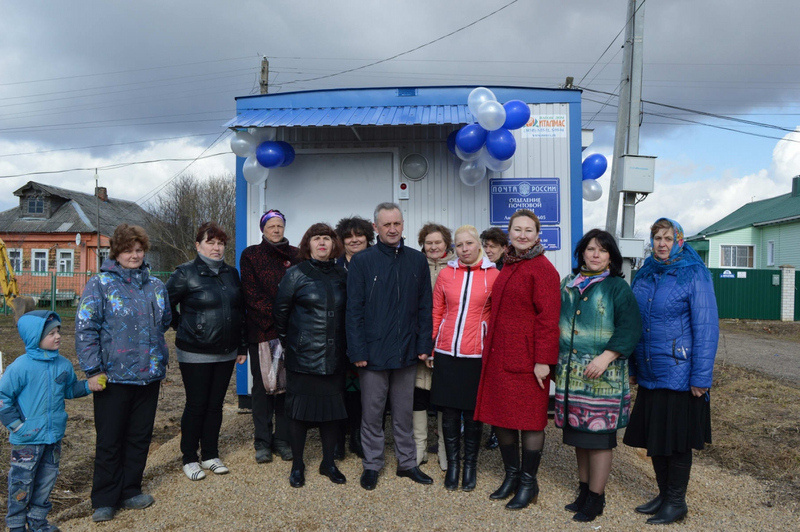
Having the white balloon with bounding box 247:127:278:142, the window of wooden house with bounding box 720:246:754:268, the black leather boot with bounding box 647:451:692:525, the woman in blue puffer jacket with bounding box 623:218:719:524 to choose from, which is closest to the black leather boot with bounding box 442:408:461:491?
the woman in blue puffer jacket with bounding box 623:218:719:524

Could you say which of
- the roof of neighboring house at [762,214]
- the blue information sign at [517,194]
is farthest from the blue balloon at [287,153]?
the roof of neighboring house at [762,214]

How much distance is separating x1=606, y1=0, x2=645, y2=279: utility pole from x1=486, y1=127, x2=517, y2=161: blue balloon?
1.86 meters

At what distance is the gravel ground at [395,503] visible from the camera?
3453 mm

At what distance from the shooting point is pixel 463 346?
12.7ft

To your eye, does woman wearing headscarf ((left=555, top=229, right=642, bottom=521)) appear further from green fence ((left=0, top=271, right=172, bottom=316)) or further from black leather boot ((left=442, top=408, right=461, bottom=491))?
green fence ((left=0, top=271, right=172, bottom=316))

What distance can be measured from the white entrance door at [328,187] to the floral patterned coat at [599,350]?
292 cm

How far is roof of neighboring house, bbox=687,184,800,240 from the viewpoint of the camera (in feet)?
86.1

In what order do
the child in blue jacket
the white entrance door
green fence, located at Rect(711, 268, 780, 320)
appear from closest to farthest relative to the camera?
the child in blue jacket
the white entrance door
green fence, located at Rect(711, 268, 780, 320)

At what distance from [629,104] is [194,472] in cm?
614

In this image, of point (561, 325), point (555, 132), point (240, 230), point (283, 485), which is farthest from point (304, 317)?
point (555, 132)

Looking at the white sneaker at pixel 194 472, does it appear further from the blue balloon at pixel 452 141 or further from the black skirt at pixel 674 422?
the blue balloon at pixel 452 141

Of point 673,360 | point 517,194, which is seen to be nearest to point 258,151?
point 517,194

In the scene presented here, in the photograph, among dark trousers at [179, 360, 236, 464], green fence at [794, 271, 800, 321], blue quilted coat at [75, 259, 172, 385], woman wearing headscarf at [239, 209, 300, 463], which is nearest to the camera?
blue quilted coat at [75, 259, 172, 385]

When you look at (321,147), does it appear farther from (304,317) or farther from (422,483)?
(422,483)
